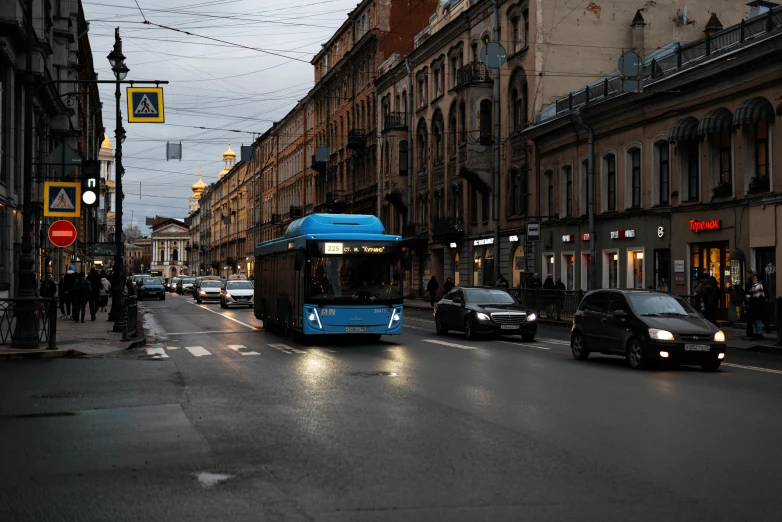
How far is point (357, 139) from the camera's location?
73875 mm

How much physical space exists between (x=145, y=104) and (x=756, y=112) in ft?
→ 57.5

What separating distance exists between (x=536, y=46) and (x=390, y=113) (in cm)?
2112

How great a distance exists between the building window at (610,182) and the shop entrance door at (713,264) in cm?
631

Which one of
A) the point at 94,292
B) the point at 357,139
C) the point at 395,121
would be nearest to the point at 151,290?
the point at 357,139

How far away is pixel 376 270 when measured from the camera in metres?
24.4

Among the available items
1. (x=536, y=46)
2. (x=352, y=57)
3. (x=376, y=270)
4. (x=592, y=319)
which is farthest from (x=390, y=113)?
(x=592, y=319)

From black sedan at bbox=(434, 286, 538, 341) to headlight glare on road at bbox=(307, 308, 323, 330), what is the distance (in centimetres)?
468

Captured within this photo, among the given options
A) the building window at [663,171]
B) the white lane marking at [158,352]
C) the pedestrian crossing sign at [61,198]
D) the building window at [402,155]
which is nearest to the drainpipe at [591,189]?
the building window at [663,171]

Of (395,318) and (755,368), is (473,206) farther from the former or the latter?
(755,368)

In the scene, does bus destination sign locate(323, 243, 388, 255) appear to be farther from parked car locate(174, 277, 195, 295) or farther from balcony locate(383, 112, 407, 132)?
parked car locate(174, 277, 195, 295)

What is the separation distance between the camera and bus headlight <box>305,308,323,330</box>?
23719mm

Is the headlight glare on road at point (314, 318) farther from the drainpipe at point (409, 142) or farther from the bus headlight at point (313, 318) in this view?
the drainpipe at point (409, 142)

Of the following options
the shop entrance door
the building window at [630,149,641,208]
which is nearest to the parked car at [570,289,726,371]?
the shop entrance door

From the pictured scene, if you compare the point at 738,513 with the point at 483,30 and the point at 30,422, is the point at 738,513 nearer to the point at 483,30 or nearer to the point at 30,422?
the point at 30,422
